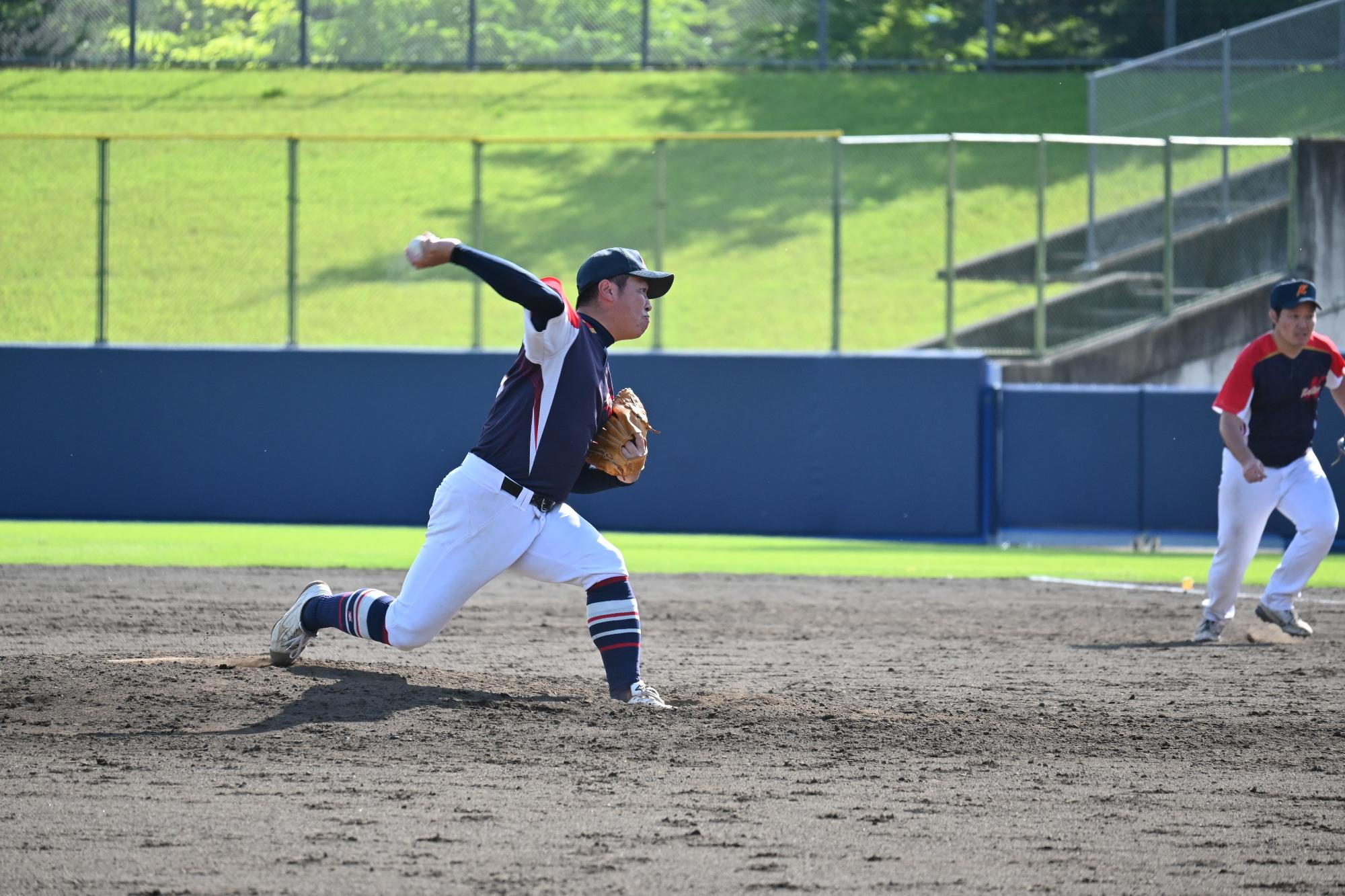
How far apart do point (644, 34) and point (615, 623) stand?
89.0 ft

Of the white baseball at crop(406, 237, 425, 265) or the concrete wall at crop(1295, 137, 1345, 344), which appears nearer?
the white baseball at crop(406, 237, 425, 265)

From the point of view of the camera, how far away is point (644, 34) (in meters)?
32.2

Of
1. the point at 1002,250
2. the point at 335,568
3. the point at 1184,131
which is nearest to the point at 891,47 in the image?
the point at 1184,131

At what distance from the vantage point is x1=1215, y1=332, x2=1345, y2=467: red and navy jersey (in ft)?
30.3

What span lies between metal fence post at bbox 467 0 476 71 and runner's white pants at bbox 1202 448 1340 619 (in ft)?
80.1

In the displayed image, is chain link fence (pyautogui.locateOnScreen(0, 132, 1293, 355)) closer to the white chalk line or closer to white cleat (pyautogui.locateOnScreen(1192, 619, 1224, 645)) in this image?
the white chalk line

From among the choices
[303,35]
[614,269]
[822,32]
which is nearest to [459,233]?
[303,35]

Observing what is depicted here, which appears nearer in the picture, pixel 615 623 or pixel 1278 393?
pixel 615 623

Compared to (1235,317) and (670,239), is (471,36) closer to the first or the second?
(670,239)

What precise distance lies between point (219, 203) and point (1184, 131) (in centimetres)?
1307

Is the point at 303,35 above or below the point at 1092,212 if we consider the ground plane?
above

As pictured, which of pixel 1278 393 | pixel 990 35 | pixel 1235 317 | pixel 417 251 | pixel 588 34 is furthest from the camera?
pixel 588 34

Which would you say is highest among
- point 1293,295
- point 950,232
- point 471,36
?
point 471,36

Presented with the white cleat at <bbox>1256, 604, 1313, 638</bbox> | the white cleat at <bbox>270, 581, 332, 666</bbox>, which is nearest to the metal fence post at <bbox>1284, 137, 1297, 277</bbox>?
the white cleat at <bbox>1256, 604, 1313, 638</bbox>
